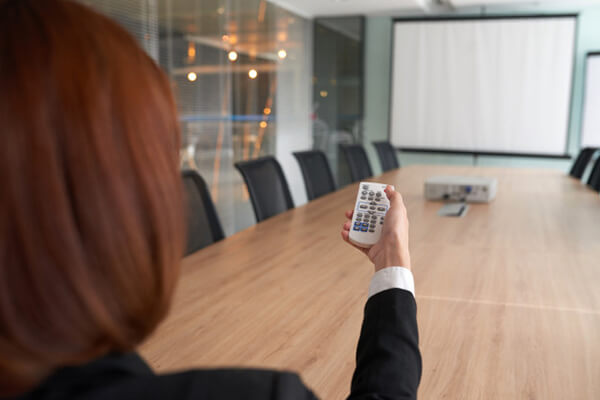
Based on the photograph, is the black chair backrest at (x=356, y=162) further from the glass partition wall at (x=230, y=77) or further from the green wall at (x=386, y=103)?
the green wall at (x=386, y=103)

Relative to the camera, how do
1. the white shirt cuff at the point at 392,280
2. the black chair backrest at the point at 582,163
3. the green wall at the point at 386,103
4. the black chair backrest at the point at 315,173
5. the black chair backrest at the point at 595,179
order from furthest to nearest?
the green wall at the point at 386,103 < the black chair backrest at the point at 582,163 < the black chair backrest at the point at 595,179 < the black chair backrest at the point at 315,173 < the white shirt cuff at the point at 392,280

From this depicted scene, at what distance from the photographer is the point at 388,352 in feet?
2.61

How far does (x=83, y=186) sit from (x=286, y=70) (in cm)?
733

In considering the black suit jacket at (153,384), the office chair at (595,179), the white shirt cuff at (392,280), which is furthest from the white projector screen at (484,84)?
the black suit jacket at (153,384)

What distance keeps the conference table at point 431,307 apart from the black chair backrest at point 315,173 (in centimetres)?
107

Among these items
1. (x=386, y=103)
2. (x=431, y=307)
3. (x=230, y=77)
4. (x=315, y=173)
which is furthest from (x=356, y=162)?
(x=386, y=103)

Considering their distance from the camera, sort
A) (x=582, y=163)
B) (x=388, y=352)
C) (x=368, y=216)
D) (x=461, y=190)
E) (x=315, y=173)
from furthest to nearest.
Result: (x=582, y=163), (x=315, y=173), (x=461, y=190), (x=368, y=216), (x=388, y=352)

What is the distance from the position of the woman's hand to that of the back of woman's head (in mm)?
552

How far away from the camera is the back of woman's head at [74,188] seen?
16.9 inches

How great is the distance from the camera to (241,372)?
0.52 meters

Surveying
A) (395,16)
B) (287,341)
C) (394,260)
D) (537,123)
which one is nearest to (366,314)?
(394,260)

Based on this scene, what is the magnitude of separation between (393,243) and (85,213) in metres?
0.67

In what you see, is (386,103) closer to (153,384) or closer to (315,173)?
(315,173)

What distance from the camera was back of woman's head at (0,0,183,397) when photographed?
43cm
